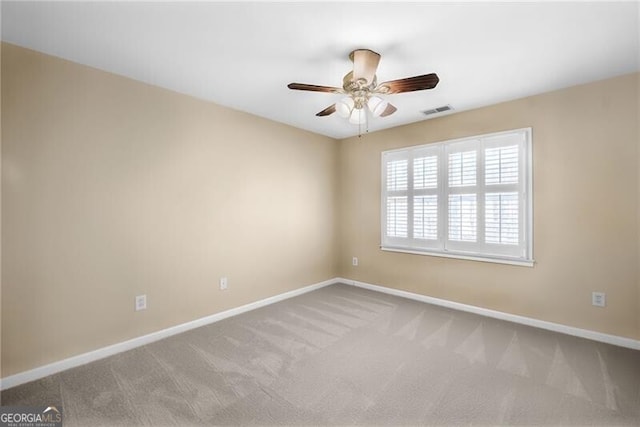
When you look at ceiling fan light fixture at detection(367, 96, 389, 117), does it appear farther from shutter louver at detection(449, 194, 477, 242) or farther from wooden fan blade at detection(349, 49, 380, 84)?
shutter louver at detection(449, 194, 477, 242)

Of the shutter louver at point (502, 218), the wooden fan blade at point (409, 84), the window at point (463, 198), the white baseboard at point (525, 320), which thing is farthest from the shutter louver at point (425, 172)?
the wooden fan blade at point (409, 84)

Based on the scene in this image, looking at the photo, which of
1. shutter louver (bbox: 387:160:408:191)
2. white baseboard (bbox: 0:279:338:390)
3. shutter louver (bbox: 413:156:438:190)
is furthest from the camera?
shutter louver (bbox: 387:160:408:191)

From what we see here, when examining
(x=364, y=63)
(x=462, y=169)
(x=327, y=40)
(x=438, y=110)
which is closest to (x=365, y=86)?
(x=364, y=63)

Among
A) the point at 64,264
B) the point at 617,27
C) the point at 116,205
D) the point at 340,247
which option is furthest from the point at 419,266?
the point at 64,264

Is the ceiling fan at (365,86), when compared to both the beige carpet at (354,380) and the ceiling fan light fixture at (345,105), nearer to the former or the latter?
the ceiling fan light fixture at (345,105)

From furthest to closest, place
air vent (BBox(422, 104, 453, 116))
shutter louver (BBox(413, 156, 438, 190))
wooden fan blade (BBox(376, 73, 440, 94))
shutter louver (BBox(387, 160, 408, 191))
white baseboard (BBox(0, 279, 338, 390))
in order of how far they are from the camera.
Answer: shutter louver (BBox(387, 160, 408, 191))
shutter louver (BBox(413, 156, 438, 190))
air vent (BBox(422, 104, 453, 116))
white baseboard (BBox(0, 279, 338, 390))
wooden fan blade (BBox(376, 73, 440, 94))

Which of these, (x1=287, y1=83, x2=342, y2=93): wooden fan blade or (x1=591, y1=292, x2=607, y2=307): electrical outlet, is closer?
(x1=287, y1=83, x2=342, y2=93): wooden fan blade

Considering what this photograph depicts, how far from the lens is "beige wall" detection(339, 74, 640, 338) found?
99.6 inches

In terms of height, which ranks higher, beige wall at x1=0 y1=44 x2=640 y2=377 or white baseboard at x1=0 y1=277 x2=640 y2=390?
beige wall at x1=0 y1=44 x2=640 y2=377

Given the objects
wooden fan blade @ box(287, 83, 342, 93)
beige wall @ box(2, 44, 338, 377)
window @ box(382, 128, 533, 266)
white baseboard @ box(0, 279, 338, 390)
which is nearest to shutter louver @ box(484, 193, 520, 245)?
window @ box(382, 128, 533, 266)

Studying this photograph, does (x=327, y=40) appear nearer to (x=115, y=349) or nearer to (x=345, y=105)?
(x=345, y=105)

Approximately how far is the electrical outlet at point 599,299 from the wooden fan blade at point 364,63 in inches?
112

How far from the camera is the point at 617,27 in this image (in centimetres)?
186

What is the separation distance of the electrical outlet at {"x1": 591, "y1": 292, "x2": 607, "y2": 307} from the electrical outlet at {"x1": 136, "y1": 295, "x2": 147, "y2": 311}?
4.13 m
